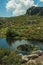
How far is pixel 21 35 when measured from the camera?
122250 millimetres

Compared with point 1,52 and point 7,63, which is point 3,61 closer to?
point 7,63

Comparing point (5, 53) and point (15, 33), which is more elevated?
point (5, 53)

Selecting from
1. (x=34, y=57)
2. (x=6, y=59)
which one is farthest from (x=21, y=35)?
(x=6, y=59)

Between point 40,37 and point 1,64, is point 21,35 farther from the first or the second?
point 1,64

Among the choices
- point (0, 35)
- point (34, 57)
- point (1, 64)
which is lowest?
point (0, 35)

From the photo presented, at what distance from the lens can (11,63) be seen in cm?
2677

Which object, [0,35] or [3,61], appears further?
[0,35]

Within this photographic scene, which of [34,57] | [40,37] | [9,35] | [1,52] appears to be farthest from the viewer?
[9,35]

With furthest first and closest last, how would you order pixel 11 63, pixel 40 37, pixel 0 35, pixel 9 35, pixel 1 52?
pixel 0 35 → pixel 9 35 → pixel 40 37 → pixel 1 52 → pixel 11 63

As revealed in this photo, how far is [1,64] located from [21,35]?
94807mm

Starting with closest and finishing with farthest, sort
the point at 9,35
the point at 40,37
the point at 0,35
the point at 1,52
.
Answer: the point at 1,52 < the point at 40,37 < the point at 9,35 < the point at 0,35

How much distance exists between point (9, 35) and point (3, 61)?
92.7 m

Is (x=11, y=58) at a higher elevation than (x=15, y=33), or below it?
higher

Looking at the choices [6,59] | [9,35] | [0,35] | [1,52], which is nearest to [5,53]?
[1,52]
